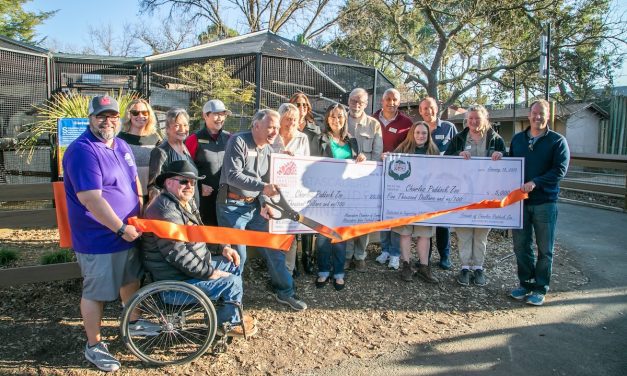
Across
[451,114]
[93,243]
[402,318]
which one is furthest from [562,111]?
[93,243]

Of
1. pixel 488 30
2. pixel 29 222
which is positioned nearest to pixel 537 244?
pixel 29 222

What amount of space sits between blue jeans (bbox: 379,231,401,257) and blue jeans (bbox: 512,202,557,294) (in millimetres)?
1346

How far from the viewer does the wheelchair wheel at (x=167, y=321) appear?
3207 millimetres

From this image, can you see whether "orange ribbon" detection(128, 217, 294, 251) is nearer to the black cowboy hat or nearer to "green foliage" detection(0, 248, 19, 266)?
the black cowboy hat

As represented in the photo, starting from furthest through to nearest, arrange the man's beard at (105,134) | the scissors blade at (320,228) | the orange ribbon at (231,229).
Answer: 1. the scissors blade at (320,228)
2. the orange ribbon at (231,229)
3. the man's beard at (105,134)

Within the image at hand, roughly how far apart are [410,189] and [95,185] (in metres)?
3.27

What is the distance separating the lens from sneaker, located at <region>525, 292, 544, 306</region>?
4.62 meters

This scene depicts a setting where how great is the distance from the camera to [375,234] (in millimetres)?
5938

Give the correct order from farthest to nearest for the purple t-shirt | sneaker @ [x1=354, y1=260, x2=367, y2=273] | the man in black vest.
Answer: sneaker @ [x1=354, y1=260, x2=367, y2=273]
the man in black vest
the purple t-shirt

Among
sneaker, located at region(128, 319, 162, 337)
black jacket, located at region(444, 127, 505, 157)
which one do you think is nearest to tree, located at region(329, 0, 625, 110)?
black jacket, located at region(444, 127, 505, 157)

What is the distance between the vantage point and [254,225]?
14.2 ft

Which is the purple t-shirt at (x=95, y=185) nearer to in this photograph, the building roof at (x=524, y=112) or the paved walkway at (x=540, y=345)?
the paved walkway at (x=540, y=345)

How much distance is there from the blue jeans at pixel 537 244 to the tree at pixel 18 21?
25.8 meters

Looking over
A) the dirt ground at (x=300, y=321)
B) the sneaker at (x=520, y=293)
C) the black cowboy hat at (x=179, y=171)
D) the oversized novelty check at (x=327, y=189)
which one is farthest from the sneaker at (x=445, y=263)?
the black cowboy hat at (x=179, y=171)
